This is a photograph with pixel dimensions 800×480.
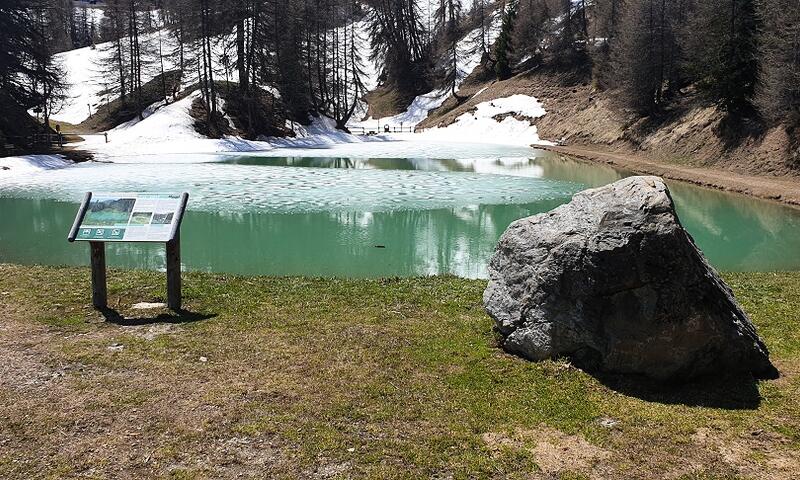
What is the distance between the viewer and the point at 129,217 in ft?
30.0

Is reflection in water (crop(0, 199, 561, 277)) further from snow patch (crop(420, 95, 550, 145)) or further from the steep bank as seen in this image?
snow patch (crop(420, 95, 550, 145))

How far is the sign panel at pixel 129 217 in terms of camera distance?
8961 millimetres

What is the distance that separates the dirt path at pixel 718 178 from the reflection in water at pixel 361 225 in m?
0.94

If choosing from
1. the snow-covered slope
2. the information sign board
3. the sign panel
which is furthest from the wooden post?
the snow-covered slope

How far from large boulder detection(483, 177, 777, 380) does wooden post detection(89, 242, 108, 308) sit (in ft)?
21.2

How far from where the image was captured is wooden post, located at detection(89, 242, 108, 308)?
9.31 m

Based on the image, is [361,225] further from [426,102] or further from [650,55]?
[426,102]

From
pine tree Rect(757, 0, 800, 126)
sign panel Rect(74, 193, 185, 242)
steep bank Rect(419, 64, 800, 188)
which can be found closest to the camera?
sign panel Rect(74, 193, 185, 242)

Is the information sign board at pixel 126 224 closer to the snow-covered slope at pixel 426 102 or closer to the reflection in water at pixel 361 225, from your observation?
the reflection in water at pixel 361 225

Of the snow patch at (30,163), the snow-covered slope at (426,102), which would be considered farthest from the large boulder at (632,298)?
the snow-covered slope at (426,102)

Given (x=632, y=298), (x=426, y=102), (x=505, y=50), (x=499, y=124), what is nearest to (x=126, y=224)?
(x=632, y=298)

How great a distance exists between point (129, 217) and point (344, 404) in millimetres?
5001

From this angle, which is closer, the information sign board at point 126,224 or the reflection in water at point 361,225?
the information sign board at point 126,224

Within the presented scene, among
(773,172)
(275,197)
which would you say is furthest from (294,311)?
(773,172)
